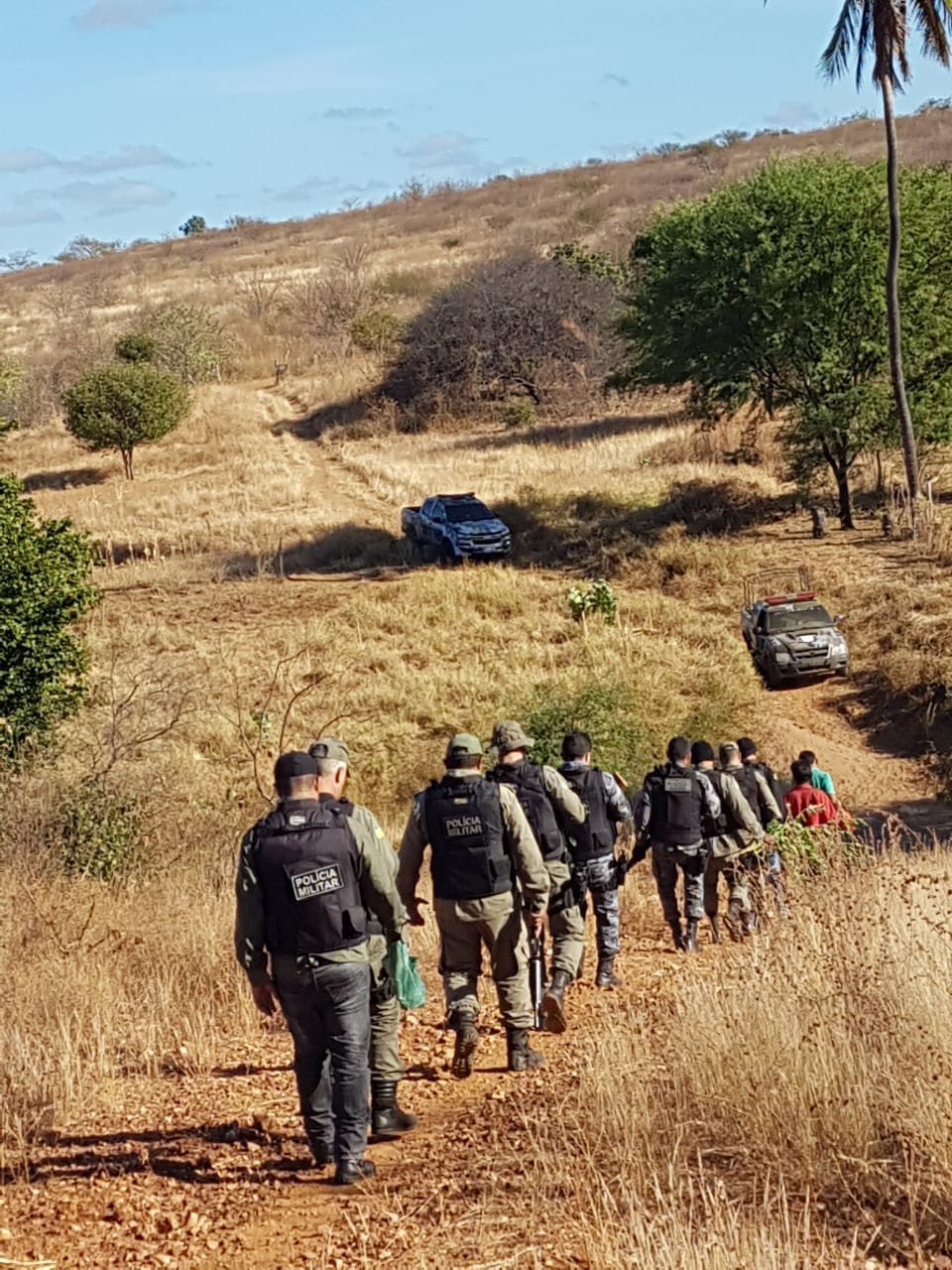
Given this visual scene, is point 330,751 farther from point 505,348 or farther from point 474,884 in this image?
point 505,348

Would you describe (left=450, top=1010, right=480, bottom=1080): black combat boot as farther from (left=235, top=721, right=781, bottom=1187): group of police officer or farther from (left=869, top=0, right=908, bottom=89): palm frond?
(left=869, top=0, right=908, bottom=89): palm frond

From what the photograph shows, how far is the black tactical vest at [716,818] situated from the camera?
10086 millimetres

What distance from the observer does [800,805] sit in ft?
35.7

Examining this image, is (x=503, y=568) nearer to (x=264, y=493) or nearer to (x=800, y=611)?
(x=800, y=611)

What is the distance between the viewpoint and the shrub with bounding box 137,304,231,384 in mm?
60094

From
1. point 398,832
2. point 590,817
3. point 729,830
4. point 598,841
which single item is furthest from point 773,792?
point 398,832

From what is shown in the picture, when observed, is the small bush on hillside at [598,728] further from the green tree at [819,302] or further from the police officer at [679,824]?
the green tree at [819,302]

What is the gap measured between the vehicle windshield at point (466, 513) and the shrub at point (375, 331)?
31.4 m

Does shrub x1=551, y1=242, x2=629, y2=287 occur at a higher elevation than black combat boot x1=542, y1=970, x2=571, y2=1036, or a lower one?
higher

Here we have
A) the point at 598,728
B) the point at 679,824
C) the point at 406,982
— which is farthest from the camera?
the point at 598,728

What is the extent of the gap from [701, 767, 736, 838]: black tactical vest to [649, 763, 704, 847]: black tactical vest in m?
0.22

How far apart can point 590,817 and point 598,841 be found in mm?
195

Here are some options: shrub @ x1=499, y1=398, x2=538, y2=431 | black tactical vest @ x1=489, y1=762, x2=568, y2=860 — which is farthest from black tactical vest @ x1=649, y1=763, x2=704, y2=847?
shrub @ x1=499, y1=398, x2=538, y2=431

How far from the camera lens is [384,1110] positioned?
6234 millimetres
